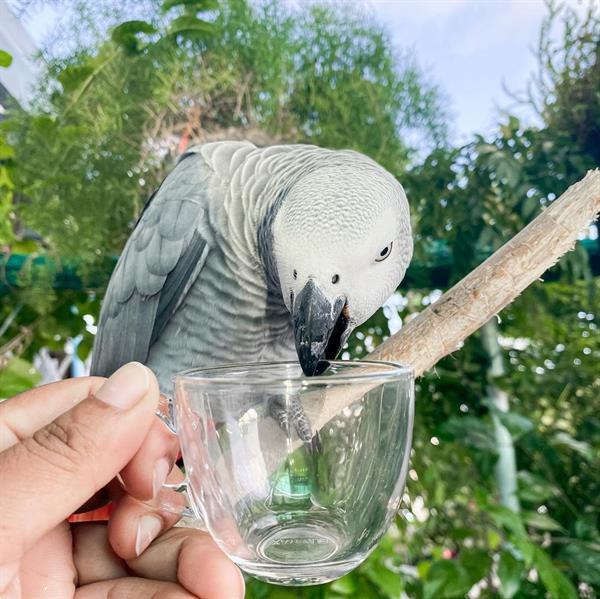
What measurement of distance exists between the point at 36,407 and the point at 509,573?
659 millimetres

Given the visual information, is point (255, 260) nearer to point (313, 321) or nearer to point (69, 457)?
point (313, 321)

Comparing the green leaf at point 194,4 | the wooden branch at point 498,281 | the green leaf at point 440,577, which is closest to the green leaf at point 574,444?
the green leaf at point 440,577

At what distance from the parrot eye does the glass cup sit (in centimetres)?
18

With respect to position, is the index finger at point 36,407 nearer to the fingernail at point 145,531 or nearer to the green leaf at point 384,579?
the fingernail at point 145,531

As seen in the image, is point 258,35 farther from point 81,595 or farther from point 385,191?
point 81,595

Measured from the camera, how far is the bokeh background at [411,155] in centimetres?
75

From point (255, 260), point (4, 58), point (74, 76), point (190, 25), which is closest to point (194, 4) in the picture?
point (190, 25)

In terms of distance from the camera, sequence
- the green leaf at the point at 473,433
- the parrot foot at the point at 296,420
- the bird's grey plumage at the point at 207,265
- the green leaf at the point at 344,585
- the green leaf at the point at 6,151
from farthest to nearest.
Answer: the green leaf at the point at 6,151 < the green leaf at the point at 473,433 < the green leaf at the point at 344,585 < the bird's grey plumage at the point at 207,265 < the parrot foot at the point at 296,420

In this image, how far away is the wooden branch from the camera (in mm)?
452

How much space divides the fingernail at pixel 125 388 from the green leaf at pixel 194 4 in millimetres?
617

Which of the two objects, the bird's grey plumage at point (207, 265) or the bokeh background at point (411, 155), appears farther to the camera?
the bokeh background at point (411, 155)

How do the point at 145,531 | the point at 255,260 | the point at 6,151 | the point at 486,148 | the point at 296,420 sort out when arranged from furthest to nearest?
the point at 6,151
the point at 486,148
the point at 255,260
the point at 145,531
the point at 296,420

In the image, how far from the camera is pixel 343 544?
1.04 ft

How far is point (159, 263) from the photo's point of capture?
65cm
